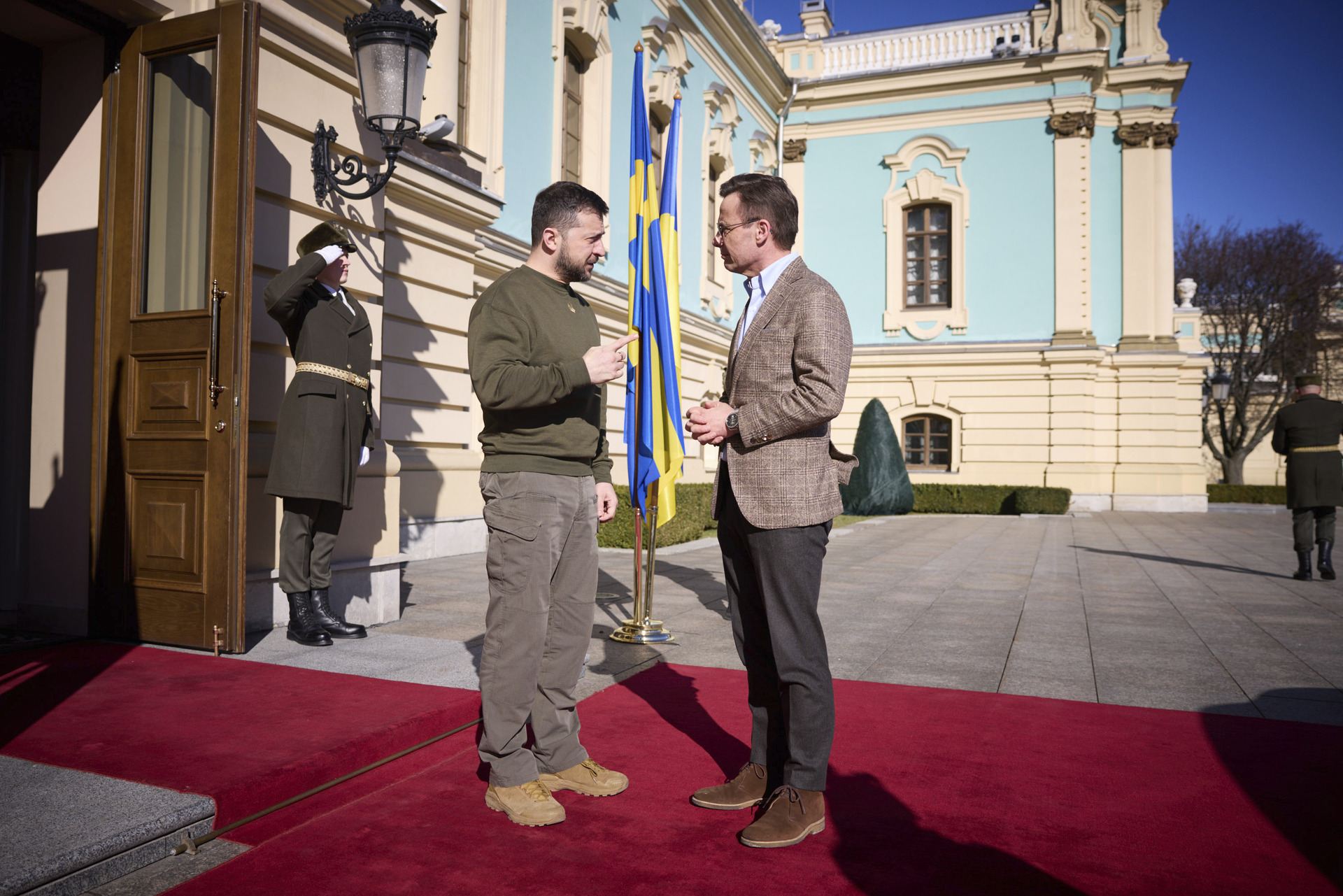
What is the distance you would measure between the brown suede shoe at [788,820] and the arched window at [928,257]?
2293cm

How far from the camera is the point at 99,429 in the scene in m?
4.85

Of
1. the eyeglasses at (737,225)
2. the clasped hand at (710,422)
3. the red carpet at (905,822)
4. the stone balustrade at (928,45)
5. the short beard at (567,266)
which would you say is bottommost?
the red carpet at (905,822)

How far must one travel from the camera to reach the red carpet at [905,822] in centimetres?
243

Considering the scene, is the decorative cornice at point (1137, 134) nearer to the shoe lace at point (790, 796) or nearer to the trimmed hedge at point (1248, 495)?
the trimmed hedge at point (1248, 495)

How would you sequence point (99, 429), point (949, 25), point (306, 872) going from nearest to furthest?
point (306, 872) < point (99, 429) < point (949, 25)

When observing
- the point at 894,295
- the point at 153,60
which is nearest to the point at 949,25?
the point at 894,295

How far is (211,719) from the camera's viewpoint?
3.44 m

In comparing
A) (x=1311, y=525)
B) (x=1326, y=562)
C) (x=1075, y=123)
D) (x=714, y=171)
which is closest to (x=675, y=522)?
(x=1311, y=525)

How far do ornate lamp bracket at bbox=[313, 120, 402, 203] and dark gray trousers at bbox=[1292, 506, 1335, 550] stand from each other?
9017mm

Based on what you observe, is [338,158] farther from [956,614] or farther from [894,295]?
[894,295]

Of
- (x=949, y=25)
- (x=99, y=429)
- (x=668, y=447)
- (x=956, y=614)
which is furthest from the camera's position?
(x=949, y=25)

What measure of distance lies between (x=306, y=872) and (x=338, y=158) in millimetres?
4478

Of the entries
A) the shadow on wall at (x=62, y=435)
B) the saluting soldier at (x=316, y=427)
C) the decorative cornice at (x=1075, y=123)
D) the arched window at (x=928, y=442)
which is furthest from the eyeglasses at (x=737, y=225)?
the decorative cornice at (x=1075, y=123)

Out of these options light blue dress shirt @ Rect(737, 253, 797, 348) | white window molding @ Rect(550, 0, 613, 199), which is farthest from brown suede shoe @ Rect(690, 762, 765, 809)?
white window molding @ Rect(550, 0, 613, 199)
